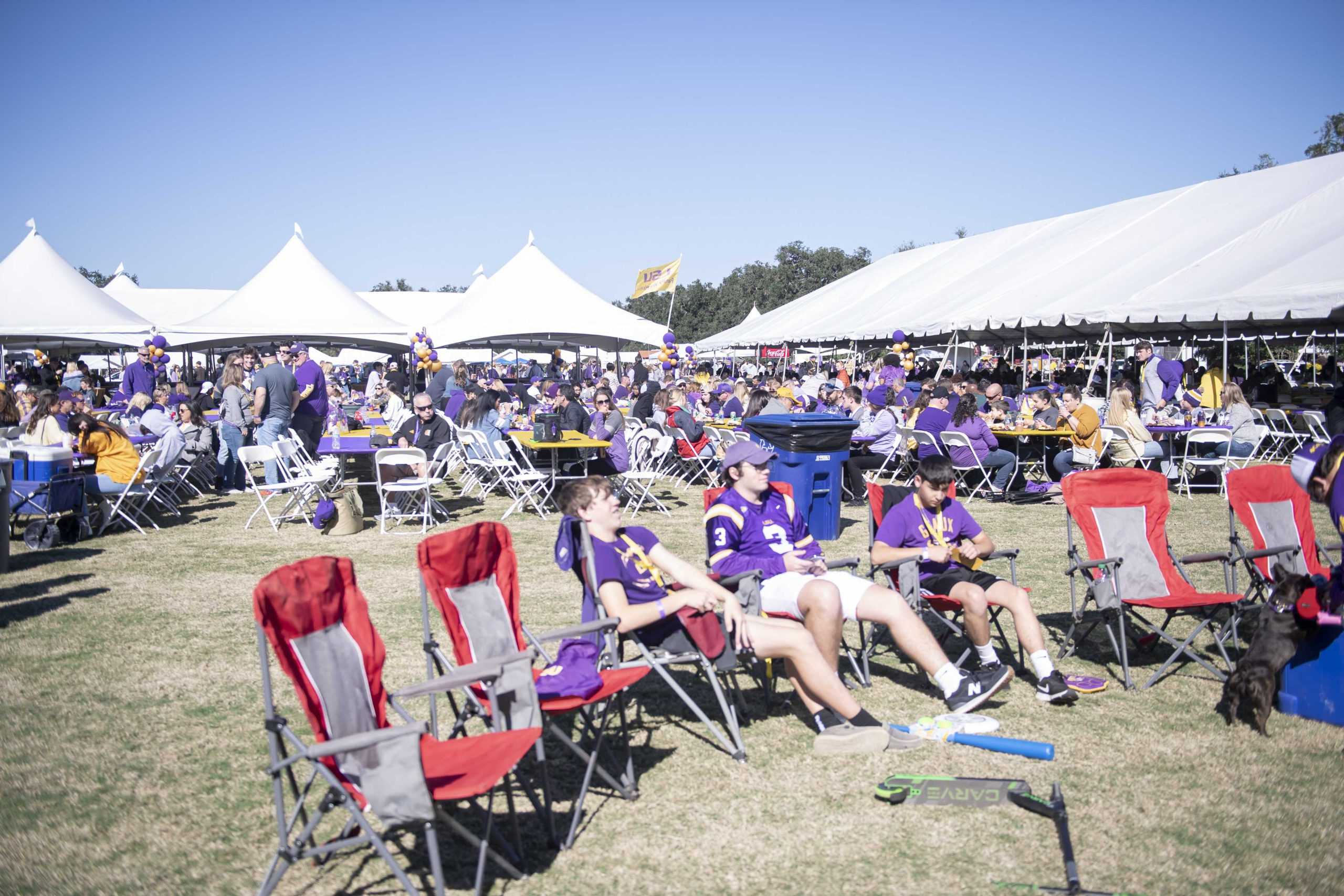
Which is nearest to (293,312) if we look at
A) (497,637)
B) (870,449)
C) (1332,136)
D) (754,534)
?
(870,449)

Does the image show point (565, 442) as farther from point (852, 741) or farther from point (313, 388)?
point (852, 741)

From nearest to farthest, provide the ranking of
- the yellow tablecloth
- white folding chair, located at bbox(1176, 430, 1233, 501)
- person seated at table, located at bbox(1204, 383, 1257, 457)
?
the yellow tablecloth, white folding chair, located at bbox(1176, 430, 1233, 501), person seated at table, located at bbox(1204, 383, 1257, 457)

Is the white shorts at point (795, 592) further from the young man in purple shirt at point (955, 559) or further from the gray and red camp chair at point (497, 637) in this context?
the gray and red camp chair at point (497, 637)

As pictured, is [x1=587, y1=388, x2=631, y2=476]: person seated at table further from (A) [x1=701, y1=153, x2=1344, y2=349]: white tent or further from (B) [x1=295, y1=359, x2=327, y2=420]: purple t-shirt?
(A) [x1=701, y1=153, x2=1344, y2=349]: white tent

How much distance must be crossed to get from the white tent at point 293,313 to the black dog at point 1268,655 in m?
16.8

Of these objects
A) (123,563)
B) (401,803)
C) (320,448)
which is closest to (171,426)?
(320,448)

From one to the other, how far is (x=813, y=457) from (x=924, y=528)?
3.30 m

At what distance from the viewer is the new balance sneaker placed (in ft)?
12.5

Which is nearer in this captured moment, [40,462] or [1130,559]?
[1130,559]

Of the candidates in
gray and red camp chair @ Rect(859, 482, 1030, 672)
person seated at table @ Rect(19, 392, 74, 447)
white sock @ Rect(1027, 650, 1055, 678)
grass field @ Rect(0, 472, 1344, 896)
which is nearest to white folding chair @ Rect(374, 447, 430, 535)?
person seated at table @ Rect(19, 392, 74, 447)

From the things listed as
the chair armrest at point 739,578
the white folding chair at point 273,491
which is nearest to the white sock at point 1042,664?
the chair armrest at point 739,578

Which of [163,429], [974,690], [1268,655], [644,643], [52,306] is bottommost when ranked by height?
[974,690]

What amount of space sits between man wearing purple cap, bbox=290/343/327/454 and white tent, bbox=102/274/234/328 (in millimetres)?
21101

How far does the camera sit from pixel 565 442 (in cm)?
970
